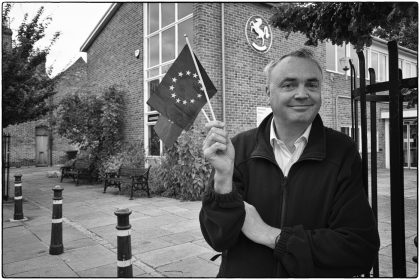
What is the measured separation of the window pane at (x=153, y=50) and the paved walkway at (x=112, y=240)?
5545 mm

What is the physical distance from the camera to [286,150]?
1.83m

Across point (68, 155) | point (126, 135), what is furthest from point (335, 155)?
point (68, 155)

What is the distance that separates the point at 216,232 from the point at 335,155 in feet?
2.30

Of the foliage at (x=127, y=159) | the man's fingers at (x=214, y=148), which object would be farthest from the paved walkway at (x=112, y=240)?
the man's fingers at (x=214, y=148)

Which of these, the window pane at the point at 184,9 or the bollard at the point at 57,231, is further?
the window pane at the point at 184,9

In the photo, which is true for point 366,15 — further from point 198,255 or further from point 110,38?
point 110,38

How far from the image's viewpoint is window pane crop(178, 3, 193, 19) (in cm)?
1127

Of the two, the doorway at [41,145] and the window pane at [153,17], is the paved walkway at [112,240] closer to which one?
the window pane at [153,17]

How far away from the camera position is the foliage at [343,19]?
9.04ft

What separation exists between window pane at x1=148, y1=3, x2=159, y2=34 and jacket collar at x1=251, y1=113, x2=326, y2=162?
11963 mm

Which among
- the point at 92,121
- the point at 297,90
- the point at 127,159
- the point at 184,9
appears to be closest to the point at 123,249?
the point at 297,90

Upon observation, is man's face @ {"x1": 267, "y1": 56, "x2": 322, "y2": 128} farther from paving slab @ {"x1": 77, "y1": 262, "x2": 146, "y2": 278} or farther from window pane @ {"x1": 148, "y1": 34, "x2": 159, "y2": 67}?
window pane @ {"x1": 148, "y1": 34, "x2": 159, "y2": 67}

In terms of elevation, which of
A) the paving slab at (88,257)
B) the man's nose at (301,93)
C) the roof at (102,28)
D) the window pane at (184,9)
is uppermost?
the roof at (102,28)

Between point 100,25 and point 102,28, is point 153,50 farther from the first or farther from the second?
point 102,28
